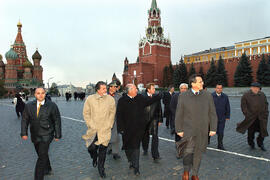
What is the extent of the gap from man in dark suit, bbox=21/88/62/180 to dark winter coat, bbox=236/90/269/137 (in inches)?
160

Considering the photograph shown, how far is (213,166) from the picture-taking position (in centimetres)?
374

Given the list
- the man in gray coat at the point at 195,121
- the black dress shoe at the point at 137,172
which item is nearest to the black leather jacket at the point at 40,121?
the black dress shoe at the point at 137,172

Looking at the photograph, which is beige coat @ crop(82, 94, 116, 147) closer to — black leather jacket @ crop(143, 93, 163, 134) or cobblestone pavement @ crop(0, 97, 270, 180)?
cobblestone pavement @ crop(0, 97, 270, 180)

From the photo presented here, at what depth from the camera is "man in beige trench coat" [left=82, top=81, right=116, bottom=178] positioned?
339 cm

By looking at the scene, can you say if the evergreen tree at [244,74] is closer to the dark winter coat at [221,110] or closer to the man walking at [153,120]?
the dark winter coat at [221,110]

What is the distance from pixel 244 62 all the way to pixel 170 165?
35.9 meters

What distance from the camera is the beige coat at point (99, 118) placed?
339cm

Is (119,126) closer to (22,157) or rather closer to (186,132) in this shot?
(186,132)

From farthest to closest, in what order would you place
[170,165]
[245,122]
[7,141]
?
[7,141] → [245,122] → [170,165]

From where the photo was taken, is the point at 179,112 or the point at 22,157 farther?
the point at 22,157

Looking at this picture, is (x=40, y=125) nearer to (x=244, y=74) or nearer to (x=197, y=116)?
(x=197, y=116)

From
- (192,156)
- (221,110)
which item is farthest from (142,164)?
(221,110)

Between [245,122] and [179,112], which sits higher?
[179,112]

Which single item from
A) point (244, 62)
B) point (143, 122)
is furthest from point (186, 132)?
point (244, 62)
